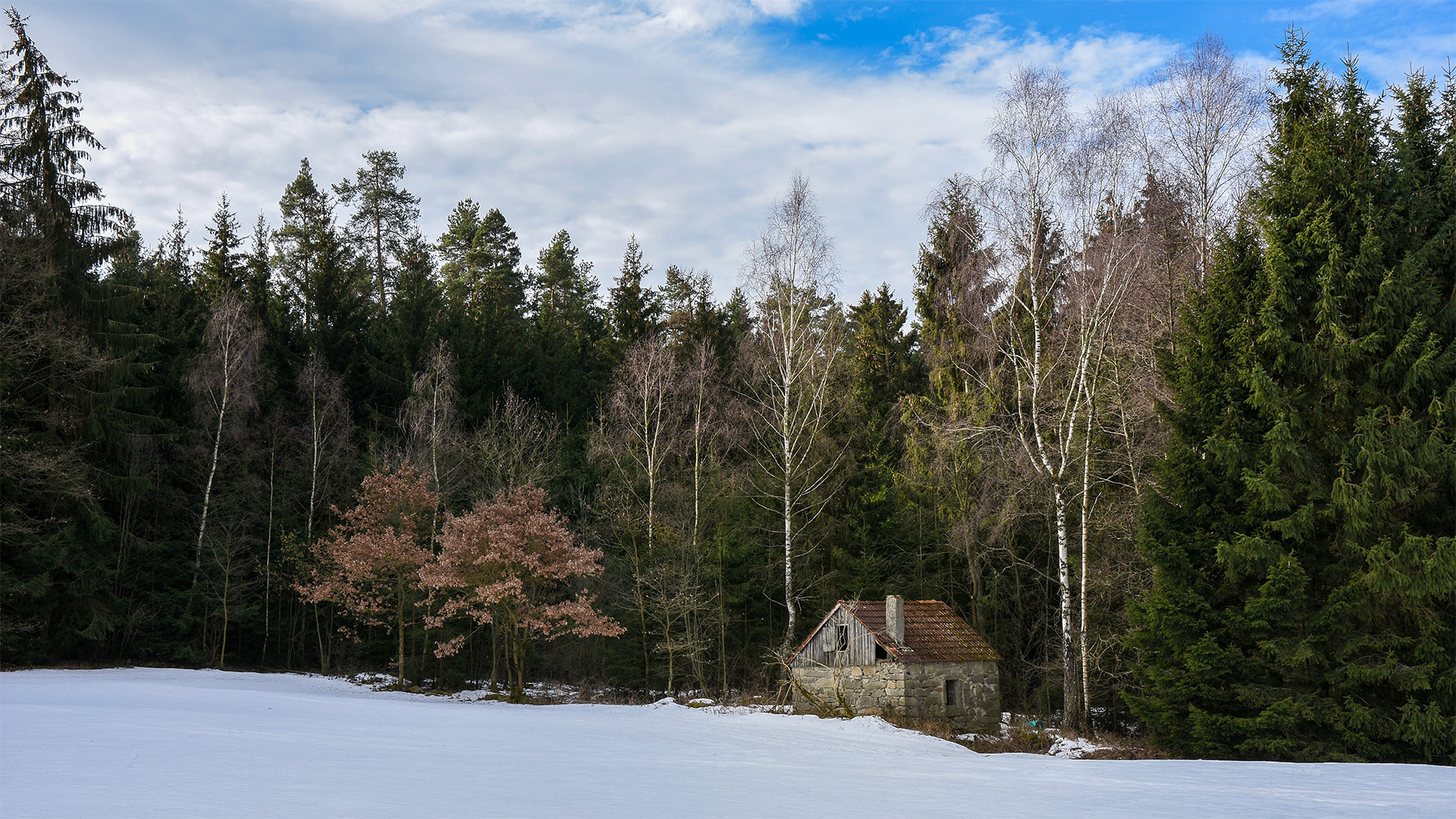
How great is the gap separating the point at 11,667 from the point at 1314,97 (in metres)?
30.4

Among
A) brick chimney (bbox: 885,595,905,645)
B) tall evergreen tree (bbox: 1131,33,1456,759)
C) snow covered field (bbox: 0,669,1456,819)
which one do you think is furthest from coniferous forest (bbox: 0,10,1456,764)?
snow covered field (bbox: 0,669,1456,819)

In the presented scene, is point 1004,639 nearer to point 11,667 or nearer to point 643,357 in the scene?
point 643,357

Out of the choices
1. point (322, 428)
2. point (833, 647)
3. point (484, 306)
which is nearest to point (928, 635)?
point (833, 647)

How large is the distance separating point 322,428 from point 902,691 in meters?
22.8

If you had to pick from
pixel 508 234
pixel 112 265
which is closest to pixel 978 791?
pixel 112 265

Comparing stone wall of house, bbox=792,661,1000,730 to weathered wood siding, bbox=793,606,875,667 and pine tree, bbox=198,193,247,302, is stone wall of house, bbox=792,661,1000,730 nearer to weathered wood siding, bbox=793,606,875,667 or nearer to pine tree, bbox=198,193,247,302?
weathered wood siding, bbox=793,606,875,667

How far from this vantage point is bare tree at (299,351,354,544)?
101ft

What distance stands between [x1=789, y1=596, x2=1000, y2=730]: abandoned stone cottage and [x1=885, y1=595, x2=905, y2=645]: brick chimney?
17 mm

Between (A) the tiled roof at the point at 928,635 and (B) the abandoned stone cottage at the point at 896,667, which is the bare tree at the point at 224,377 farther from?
(A) the tiled roof at the point at 928,635

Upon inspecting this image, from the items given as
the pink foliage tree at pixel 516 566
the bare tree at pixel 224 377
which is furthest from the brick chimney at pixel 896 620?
the bare tree at pixel 224 377

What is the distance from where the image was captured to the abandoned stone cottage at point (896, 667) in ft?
65.2

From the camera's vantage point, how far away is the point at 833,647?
838 inches

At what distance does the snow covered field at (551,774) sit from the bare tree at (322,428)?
54.4 feet

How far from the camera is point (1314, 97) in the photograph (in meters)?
15.7
